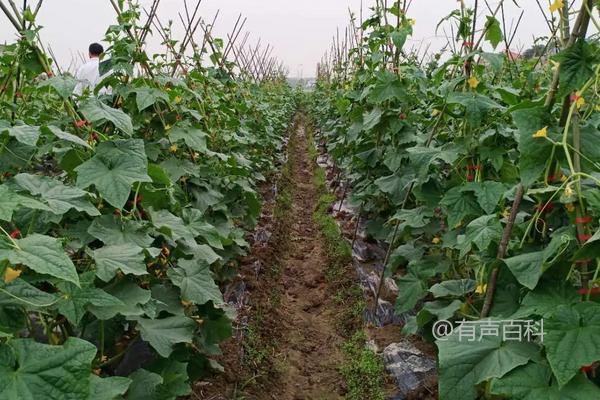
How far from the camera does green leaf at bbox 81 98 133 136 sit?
1969mm

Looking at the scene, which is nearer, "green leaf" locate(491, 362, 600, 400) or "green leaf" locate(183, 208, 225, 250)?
"green leaf" locate(491, 362, 600, 400)

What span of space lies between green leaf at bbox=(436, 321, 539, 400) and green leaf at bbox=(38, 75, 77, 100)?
1659 millimetres

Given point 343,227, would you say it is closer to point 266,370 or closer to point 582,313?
point 266,370

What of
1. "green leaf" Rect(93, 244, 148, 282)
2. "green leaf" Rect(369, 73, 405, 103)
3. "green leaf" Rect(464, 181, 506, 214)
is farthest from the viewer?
"green leaf" Rect(369, 73, 405, 103)

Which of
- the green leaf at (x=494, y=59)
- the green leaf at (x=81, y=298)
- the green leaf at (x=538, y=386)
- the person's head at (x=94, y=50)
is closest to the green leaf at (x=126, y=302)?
the green leaf at (x=81, y=298)

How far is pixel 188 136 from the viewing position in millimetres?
3070

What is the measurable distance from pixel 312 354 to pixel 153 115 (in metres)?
2.00

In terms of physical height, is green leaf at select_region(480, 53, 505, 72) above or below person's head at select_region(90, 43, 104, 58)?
below

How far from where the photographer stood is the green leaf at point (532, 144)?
5.27 feet

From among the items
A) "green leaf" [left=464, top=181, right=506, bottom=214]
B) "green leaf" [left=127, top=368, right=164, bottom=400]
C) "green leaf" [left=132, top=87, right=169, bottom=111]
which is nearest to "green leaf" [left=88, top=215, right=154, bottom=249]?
"green leaf" [left=127, top=368, right=164, bottom=400]

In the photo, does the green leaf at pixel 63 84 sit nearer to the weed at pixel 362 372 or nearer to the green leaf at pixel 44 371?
the green leaf at pixel 44 371

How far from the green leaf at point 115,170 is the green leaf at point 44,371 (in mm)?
678

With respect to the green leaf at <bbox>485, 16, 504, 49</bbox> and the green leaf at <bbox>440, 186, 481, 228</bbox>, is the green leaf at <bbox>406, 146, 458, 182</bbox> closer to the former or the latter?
the green leaf at <bbox>440, 186, 481, 228</bbox>

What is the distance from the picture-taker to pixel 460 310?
91.1 inches
